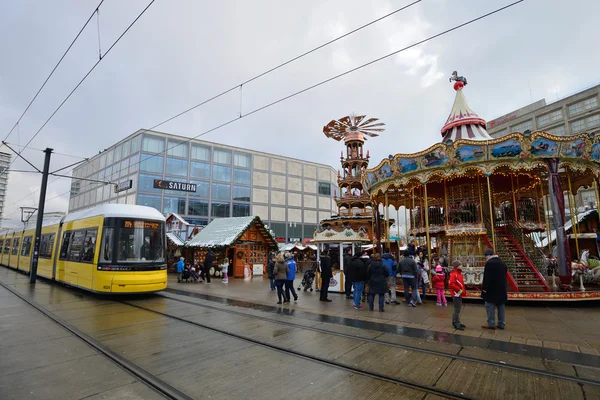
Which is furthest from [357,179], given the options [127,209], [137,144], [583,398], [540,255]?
[137,144]

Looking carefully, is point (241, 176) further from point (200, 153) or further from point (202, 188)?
point (200, 153)

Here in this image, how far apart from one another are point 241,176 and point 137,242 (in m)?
43.9

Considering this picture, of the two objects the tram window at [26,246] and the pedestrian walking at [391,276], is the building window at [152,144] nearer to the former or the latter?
the tram window at [26,246]

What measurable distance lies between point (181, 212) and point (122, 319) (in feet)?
135

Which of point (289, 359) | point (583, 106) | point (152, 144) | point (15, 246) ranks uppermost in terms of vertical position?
point (583, 106)

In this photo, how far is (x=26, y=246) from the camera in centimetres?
1827

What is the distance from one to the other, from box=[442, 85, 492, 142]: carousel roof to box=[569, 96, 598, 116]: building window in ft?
148

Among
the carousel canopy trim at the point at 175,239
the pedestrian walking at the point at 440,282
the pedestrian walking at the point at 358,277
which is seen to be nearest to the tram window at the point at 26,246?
the carousel canopy trim at the point at 175,239

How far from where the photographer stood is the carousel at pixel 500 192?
35.5ft

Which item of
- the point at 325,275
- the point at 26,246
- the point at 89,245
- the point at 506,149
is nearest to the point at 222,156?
the point at 26,246

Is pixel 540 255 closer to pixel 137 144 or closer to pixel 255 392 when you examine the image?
pixel 255 392

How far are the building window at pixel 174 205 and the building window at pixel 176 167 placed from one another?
12.9 feet

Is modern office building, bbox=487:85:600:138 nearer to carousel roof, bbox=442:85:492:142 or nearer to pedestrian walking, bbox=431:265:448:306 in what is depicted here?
carousel roof, bbox=442:85:492:142

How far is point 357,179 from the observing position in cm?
3253
